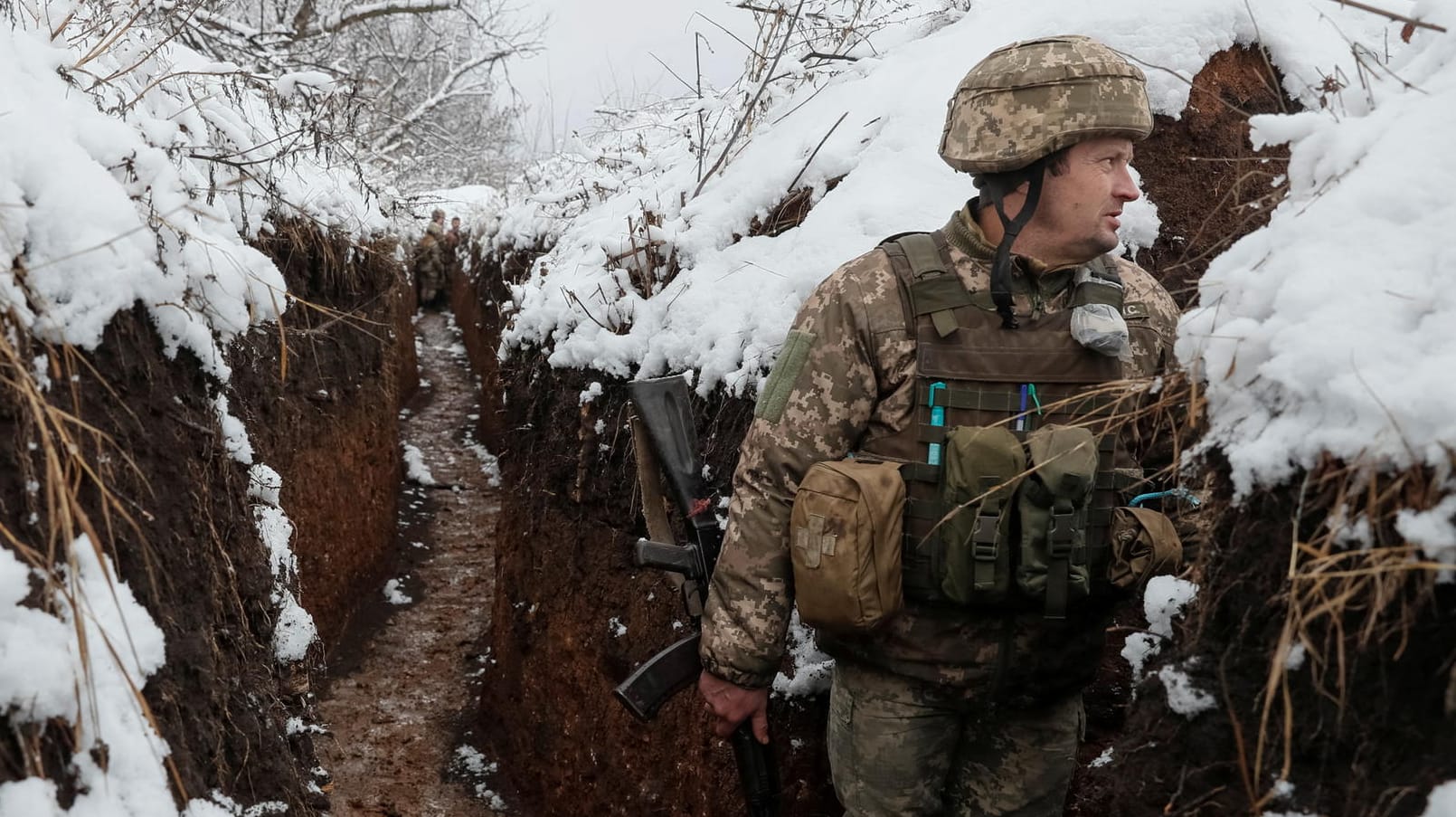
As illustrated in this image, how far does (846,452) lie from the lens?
229 centimetres

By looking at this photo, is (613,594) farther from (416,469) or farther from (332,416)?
(416,469)

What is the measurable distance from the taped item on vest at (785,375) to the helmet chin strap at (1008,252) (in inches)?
17.0

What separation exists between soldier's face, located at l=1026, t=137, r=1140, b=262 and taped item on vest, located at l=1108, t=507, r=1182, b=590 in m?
0.62

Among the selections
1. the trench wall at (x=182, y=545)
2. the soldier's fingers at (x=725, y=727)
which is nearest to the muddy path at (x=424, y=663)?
the trench wall at (x=182, y=545)

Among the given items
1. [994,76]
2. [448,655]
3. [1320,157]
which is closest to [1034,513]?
[1320,157]

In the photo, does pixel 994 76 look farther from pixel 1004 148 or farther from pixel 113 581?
pixel 113 581

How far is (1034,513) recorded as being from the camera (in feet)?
6.70

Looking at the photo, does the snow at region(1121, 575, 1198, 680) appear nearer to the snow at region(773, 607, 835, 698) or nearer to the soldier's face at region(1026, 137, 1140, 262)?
the soldier's face at region(1026, 137, 1140, 262)

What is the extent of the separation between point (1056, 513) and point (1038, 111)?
91cm

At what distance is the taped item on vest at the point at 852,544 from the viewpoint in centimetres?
206

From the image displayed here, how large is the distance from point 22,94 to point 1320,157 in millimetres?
2569

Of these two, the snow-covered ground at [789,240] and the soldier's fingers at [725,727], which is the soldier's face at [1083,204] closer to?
the snow-covered ground at [789,240]

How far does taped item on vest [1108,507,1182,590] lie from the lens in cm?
217

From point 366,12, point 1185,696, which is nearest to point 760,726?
point 1185,696
